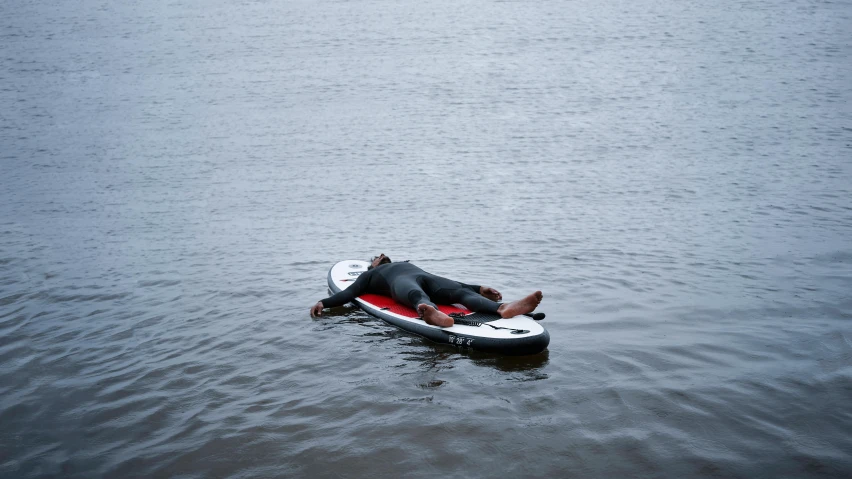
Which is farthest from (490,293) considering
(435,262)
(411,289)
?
(435,262)

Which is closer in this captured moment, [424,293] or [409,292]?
[424,293]

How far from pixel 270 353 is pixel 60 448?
96.3 inches

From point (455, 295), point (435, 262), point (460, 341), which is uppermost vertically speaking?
point (455, 295)

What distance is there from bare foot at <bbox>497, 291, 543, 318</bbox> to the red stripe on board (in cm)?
64

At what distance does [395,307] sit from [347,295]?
0.77 m

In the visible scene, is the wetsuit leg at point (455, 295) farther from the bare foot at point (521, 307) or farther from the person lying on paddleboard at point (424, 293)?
the bare foot at point (521, 307)

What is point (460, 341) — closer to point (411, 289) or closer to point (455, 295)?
point (455, 295)

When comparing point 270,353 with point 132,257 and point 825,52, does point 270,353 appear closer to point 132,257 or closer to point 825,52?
point 132,257

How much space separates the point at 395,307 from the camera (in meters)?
8.65

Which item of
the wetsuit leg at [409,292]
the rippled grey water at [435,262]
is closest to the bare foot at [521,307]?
the rippled grey water at [435,262]

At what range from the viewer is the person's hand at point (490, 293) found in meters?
8.39

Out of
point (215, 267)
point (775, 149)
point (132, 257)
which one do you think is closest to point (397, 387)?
point (215, 267)

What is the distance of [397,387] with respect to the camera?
6.48 m

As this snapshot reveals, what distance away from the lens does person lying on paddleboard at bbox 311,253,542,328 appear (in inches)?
300
